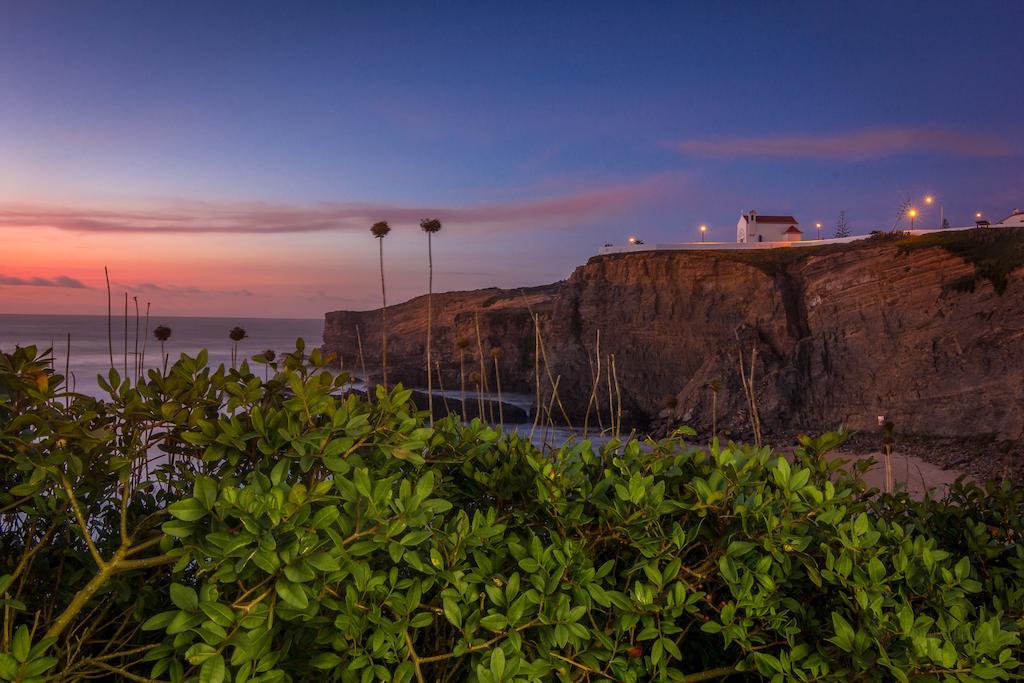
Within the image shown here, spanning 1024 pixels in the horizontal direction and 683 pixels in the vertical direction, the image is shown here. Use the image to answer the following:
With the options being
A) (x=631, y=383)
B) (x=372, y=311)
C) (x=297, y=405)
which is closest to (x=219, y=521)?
(x=297, y=405)

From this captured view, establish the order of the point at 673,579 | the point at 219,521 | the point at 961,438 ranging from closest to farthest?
1. the point at 219,521
2. the point at 673,579
3. the point at 961,438

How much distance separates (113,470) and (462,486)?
2.92ft

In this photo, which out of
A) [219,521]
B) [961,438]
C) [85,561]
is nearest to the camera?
[219,521]

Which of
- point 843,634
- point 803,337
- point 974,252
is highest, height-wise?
point 974,252

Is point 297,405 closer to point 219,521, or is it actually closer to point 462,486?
point 219,521

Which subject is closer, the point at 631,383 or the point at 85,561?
the point at 85,561

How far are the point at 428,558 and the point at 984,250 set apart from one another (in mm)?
30074

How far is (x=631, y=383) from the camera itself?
32.7 m

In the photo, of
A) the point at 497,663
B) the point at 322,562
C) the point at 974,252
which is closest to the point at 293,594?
the point at 322,562

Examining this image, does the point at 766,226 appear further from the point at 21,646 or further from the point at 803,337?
the point at 21,646

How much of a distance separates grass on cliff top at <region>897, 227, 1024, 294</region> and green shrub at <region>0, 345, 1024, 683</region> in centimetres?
2660

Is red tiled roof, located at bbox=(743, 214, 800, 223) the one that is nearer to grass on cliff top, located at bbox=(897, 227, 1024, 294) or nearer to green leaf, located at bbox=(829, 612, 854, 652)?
grass on cliff top, located at bbox=(897, 227, 1024, 294)

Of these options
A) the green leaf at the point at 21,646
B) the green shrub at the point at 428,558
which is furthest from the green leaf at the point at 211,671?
the green leaf at the point at 21,646

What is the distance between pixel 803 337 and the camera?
2827 cm
